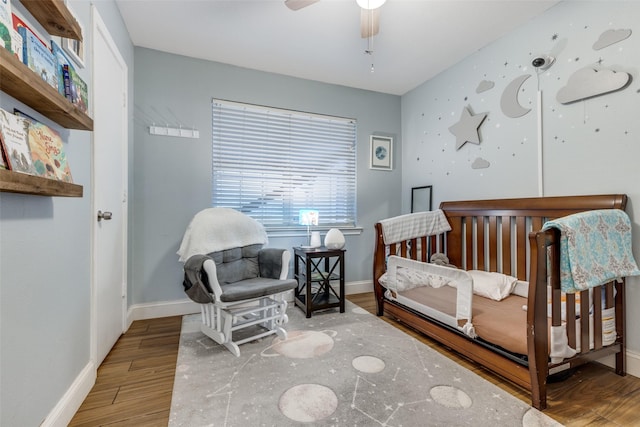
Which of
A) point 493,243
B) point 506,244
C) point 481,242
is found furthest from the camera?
point 481,242

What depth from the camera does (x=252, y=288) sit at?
6.74 ft

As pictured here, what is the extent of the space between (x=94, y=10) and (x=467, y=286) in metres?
2.72

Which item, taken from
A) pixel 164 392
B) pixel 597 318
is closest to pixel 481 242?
pixel 597 318

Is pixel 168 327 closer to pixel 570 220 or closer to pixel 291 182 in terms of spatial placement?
pixel 291 182

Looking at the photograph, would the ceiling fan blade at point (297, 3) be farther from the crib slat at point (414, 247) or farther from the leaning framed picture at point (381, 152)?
the crib slat at point (414, 247)

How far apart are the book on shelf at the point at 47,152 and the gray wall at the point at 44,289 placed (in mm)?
74

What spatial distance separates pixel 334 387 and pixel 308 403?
0.19 metres

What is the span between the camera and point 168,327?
2.43 m

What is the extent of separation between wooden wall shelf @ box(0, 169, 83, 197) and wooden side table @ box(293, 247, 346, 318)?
1.81 meters

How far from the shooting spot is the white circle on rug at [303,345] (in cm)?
196

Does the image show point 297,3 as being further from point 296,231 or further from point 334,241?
A: point 296,231

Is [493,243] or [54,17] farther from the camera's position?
[493,243]

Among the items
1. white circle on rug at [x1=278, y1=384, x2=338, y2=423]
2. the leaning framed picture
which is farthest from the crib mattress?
the leaning framed picture

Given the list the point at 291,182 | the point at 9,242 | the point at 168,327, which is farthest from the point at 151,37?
the point at 168,327
